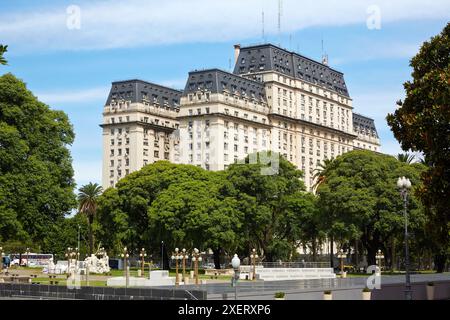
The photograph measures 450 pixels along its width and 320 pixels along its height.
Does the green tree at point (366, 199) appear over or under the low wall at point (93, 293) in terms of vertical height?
over

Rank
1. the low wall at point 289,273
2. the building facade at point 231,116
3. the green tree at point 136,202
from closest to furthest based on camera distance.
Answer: the low wall at point 289,273, the green tree at point 136,202, the building facade at point 231,116

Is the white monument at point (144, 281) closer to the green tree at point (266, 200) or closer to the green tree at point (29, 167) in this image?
the green tree at point (29, 167)

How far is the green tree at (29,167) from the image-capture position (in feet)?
204

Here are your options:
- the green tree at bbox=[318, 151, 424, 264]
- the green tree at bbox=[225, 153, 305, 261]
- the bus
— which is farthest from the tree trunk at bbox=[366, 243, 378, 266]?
the bus

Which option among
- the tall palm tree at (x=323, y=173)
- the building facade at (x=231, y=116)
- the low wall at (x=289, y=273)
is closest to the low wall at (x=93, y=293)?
the low wall at (x=289, y=273)

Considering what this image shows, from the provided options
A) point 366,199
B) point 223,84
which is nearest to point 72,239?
point 223,84

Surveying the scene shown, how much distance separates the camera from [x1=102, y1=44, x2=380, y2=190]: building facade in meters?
155

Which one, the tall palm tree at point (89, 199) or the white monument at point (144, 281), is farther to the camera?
the tall palm tree at point (89, 199)

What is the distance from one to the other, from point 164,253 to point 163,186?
9525 millimetres

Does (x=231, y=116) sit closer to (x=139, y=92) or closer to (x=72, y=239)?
(x=139, y=92)

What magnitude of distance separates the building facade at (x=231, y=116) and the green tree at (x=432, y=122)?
11546 centimetres

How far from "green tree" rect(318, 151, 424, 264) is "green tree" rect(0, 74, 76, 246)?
32763 mm

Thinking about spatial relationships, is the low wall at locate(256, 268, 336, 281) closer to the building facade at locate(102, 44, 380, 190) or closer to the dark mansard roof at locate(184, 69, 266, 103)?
the building facade at locate(102, 44, 380, 190)
